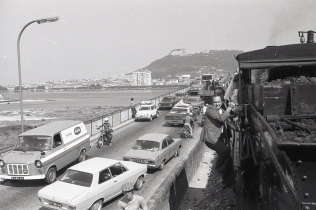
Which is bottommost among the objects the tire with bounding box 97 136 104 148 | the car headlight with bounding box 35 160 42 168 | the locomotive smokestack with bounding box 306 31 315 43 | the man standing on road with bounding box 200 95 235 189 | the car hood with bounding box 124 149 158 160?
the tire with bounding box 97 136 104 148

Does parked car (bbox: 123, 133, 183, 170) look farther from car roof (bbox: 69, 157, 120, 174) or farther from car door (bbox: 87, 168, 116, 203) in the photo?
car door (bbox: 87, 168, 116, 203)

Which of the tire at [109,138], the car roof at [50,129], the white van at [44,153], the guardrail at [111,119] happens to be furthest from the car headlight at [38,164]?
the guardrail at [111,119]

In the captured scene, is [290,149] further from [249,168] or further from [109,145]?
[109,145]

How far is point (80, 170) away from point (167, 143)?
5955 millimetres

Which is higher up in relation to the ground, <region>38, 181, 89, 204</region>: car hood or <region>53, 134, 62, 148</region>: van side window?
<region>53, 134, 62, 148</region>: van side window

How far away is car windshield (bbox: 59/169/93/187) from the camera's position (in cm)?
1025

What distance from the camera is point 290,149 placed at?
4.18 metres

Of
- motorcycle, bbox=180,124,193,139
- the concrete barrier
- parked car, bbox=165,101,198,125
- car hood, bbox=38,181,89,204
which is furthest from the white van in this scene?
parked car, bbox=165,101,198,125

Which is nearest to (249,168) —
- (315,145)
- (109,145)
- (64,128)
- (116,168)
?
(315,145)

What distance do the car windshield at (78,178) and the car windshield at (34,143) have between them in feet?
10.2

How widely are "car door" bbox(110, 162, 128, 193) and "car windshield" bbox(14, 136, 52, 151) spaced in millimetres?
3633

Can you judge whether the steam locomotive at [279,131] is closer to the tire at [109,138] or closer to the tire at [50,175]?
the tire at [50,175]

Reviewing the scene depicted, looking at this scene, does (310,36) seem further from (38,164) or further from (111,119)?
(111,119)

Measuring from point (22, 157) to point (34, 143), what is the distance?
0.89m
